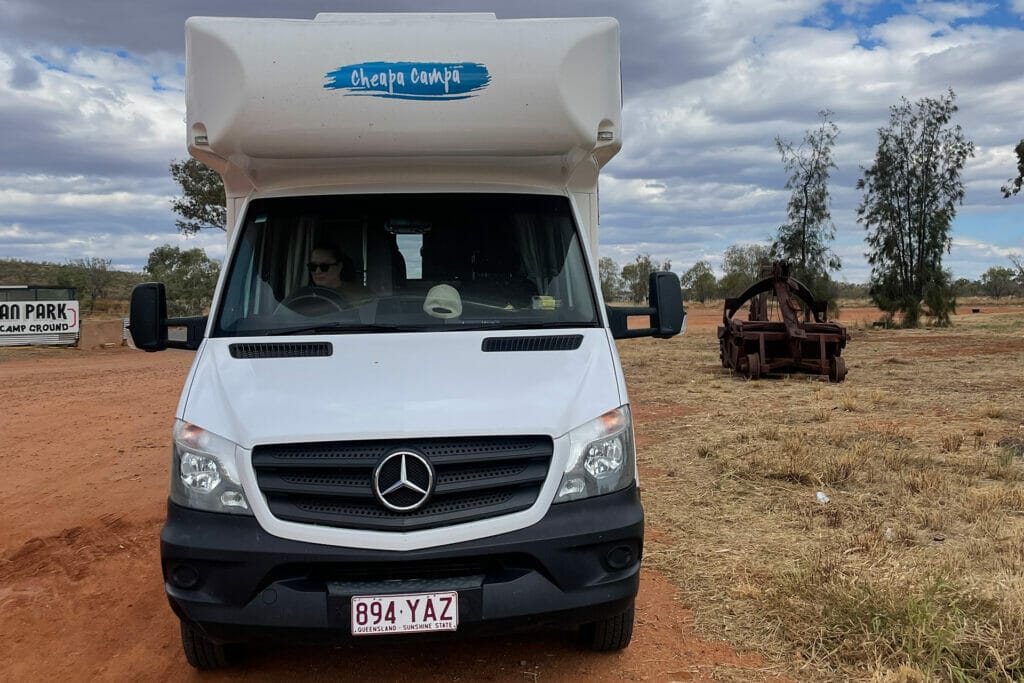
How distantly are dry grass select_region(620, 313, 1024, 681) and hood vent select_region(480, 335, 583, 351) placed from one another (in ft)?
5.37

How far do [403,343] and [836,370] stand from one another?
1113 centimetres

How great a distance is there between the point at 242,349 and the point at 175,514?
88 cm

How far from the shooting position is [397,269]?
15.0ft

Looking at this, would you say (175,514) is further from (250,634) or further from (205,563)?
(250,634)

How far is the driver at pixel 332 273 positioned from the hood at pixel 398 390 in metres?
0.58

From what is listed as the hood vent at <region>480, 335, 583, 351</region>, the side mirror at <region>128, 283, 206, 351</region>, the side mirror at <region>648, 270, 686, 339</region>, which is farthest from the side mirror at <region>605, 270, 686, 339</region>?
the side mirror at <region>128, 283, 206, 351</region>

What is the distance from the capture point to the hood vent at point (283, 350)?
387cm

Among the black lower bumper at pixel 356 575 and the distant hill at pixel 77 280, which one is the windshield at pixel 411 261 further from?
the distant hill at pixel 77 280

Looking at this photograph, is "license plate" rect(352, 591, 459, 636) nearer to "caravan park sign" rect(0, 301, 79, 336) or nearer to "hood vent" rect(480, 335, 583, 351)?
"hood vent" rect(480, 335, 583, 351)

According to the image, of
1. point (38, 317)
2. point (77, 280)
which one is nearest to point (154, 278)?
point (77, 280)

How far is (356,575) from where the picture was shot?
326 centimetres

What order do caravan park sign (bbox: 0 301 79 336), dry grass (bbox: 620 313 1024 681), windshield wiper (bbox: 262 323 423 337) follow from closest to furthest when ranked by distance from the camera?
dry grass (bbox: 620 313 1024 681) < windshield wiper (bbox: 262 323 423 337) < caravan park sign (bbox: 0 301 79 336)

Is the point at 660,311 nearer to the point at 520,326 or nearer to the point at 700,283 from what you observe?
the point at 520,326

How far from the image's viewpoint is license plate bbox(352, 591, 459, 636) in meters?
3.18
